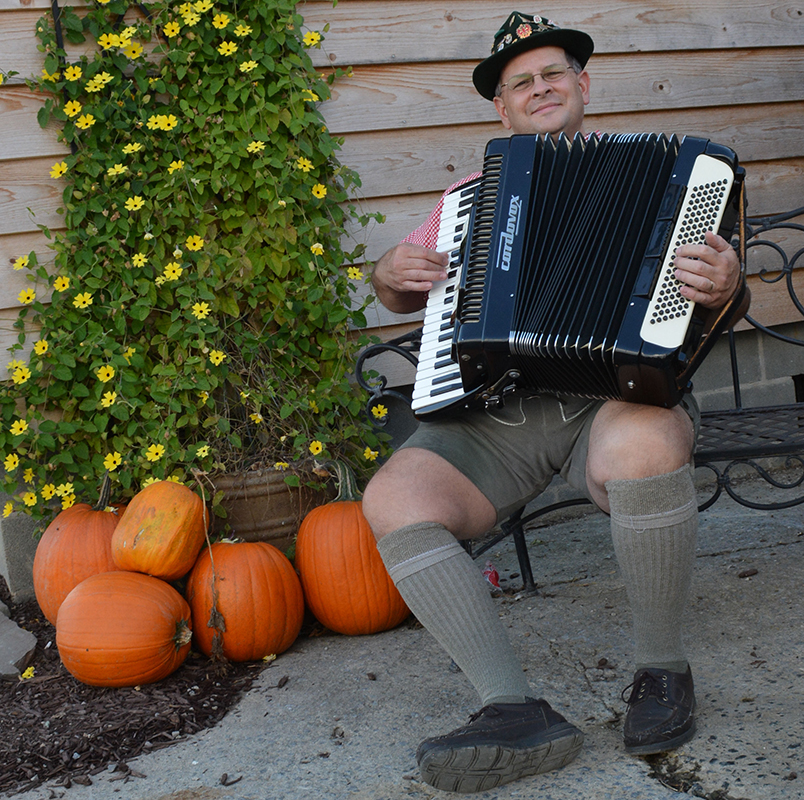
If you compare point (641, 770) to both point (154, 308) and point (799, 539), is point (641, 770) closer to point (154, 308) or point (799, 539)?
point (799, 539)

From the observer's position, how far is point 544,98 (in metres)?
2.11

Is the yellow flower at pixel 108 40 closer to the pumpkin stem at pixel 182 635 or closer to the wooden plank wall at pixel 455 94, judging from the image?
the wooden plank wall at pixel 455 94

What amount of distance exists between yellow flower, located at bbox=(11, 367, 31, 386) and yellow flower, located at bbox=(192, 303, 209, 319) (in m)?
0.49

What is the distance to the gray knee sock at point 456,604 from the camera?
1557mm

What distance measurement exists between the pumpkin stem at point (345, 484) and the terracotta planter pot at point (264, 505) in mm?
128

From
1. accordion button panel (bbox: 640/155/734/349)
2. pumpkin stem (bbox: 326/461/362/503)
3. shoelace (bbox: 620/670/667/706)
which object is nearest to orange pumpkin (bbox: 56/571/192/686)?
pumpkin stem (bbox: 326/461/362/503)

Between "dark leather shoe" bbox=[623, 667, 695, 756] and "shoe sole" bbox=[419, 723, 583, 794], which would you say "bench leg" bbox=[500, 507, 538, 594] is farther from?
"shoe sole" bbox=[419, 723, 583, 794]

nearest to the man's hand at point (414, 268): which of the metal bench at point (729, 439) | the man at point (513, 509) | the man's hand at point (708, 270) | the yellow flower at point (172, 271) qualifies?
the man at point (513, 509)

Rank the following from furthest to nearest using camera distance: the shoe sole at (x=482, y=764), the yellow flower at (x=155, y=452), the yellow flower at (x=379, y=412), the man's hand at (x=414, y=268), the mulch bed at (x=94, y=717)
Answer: the yellow flower at (x=379, y=412)
the yellow flower at (x=155, y=452)
the man's hand at (x=414, y=268)
the mulch bed at (x=94, y=717)
the shoe sole at (x=482, y=764)

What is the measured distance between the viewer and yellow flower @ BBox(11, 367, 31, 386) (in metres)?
2.40

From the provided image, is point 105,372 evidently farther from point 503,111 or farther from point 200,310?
point 503,111

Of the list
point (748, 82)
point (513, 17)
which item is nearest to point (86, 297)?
point (513, 17)

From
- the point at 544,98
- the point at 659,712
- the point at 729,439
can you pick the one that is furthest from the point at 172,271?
the point at 659,712

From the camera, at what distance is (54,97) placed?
2475mm
